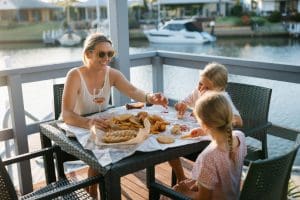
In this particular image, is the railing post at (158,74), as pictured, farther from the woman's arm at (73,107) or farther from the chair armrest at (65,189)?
the chair armrest at (65,189)

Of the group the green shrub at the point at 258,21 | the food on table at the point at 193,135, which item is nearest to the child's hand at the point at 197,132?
the food on table at the point at 193,135

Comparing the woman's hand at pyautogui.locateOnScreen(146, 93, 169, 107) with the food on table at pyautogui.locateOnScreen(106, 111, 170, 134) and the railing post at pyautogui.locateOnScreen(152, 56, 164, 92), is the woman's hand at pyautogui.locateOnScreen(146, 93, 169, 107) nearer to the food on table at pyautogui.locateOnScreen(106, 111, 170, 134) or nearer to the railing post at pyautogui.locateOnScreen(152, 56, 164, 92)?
the food on table at pyautogui.locateOnScreen(106, 111, 170, 134)

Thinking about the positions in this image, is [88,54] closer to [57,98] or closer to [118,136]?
[57,98]

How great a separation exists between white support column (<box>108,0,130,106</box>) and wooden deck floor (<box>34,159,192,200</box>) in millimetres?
929

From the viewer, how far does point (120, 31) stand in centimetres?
316

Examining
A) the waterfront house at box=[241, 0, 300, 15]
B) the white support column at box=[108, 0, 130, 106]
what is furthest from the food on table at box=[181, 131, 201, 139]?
the waterfront house at box=[241, 0, 300, 15]

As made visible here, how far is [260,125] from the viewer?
7.06 ft

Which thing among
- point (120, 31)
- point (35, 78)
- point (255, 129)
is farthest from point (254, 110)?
point (35, 78)

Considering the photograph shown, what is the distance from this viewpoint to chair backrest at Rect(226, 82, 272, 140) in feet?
7.13

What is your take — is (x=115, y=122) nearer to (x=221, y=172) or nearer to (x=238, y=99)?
(x=221, y=172)

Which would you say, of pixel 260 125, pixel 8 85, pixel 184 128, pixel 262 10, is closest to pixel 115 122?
pixel 184 128

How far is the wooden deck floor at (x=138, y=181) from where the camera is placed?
2.52 metres

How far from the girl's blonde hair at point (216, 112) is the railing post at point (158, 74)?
2169 millimetres

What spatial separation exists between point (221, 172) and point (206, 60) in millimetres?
1773
